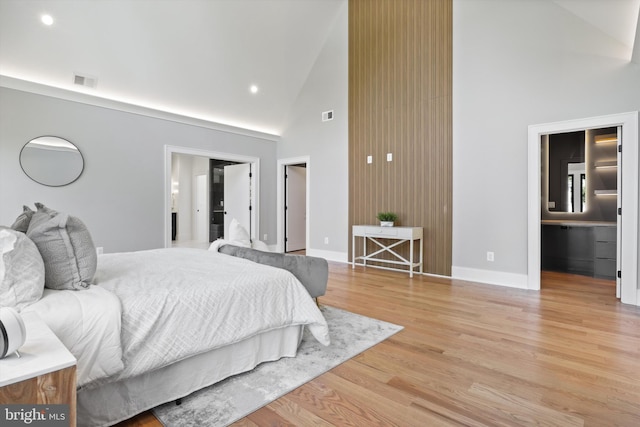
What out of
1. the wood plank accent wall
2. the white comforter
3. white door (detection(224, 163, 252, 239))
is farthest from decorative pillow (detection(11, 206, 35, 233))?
white door (detection(224, 163, 252, 239))

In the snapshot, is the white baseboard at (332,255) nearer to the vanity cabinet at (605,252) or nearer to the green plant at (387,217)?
the green plant at (387,217)

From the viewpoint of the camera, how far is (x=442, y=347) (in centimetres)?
243

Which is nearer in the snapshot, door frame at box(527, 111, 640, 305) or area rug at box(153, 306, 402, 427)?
area rug at box(153, 306, 402, 427)

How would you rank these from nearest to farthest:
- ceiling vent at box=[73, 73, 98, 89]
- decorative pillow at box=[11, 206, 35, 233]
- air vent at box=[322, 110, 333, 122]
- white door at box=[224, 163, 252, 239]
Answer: decorative pillow at box=[11, 206, 35, 233], ceiling vent at box=[73, 73, 98, 89], air vent at box=[322, 110, 333, 122], white door at box=[224, 163, 252, 239]

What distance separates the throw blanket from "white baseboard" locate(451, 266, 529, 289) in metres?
3.07

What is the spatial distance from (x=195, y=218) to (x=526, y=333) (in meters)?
8.47

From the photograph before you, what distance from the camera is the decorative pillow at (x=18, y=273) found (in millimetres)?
1326

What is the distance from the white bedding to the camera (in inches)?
51.8

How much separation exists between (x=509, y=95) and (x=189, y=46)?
4.39 metres

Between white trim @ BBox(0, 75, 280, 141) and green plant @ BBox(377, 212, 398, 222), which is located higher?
white trim @ BBox(0, 75, 280, 141)

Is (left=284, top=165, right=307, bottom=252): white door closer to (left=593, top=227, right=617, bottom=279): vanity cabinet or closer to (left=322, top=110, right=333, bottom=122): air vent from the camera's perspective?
(left=322, top=110, right=333, bottom=122): air vent

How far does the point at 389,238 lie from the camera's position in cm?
517

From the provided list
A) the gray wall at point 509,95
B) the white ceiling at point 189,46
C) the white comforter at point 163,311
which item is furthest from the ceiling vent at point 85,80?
the gray wall at point 509,95

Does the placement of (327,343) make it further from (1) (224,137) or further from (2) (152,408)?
(1) (224,137)
